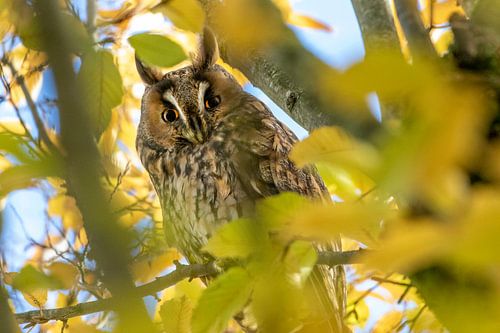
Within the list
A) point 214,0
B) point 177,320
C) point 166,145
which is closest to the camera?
point 177,320

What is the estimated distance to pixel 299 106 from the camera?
1969 mm

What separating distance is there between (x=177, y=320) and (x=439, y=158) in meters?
1.07

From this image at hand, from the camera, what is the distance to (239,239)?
1062 millimetres

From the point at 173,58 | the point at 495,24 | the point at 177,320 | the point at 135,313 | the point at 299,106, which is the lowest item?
the point at 135,313

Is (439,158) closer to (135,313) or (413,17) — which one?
(135,313)

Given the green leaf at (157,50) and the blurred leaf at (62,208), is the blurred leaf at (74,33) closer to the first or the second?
the green leaf at (157,50)

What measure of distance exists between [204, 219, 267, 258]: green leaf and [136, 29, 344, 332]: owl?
43.1 inches

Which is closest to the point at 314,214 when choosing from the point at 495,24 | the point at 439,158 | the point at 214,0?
the point at 439,158

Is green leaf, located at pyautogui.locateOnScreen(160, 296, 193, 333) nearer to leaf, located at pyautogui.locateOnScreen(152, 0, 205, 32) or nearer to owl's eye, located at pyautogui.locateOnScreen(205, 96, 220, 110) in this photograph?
leaf, located at pyautogui.locateOnScreen(152, 0, 205, 32)

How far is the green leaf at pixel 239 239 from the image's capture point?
1057 millimetres

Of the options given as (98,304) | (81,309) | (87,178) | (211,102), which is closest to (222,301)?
(87,178)

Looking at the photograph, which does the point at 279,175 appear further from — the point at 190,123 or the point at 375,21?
the point at 375,21

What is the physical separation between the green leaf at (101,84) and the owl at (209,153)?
0.72m

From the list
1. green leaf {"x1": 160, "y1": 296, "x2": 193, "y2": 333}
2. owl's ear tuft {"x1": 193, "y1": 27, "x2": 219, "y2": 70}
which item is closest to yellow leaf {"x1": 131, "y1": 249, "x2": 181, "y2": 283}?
green leaf {"x1": 160, "y1": 296, "x2": 193, "y2": 333}
